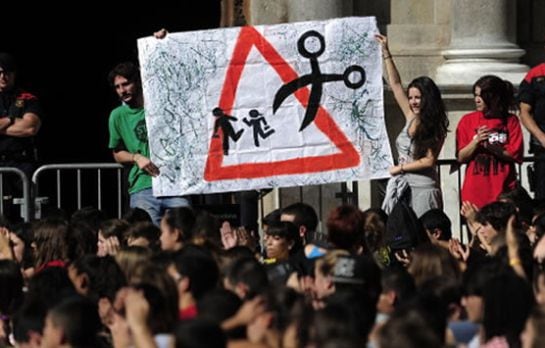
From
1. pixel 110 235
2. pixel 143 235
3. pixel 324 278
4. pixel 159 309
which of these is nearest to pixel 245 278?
pixel 324 278

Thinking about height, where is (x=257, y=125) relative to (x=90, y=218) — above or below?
above

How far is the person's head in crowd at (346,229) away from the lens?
506 inches

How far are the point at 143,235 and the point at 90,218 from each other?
6.32ft

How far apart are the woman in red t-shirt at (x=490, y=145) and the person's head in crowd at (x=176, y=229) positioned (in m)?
3.32

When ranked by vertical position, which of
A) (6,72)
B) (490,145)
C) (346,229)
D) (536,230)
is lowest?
(536,230)

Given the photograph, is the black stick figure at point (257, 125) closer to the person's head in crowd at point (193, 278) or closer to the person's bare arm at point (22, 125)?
the person's bare arm at point (22, 125)

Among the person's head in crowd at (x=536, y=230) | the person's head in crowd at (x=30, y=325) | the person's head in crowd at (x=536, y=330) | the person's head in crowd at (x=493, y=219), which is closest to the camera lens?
the person's head in crowd at (x=536, y=330)

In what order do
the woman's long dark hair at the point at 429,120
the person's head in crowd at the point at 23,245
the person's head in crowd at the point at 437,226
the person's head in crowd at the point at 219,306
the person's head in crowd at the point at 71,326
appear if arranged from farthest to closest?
the woman's long dark hair at the point at 429,120, the person's head in crowd at the point at 437,226, the person's head in crowd at the point at 23,245, the person's head in crowd at the point at 71,326, the person's head in crowd at the point at 219,306

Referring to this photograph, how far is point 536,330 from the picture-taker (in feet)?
29.4

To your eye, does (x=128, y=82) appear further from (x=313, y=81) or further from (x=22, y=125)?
(x=313, y=81)

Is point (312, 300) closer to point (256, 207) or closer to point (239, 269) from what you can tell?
point (239, 269)

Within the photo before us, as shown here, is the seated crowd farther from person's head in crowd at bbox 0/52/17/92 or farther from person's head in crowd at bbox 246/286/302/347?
person's head in crowd at bbox 0/52/17/92

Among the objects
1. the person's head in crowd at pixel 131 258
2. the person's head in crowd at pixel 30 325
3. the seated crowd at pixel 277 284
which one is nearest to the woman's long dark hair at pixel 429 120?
the seated crowd at pixel 277 284

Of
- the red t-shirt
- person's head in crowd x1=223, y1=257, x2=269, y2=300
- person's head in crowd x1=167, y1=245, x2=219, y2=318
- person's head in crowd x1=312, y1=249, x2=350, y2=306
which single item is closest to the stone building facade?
the red t-shirt
